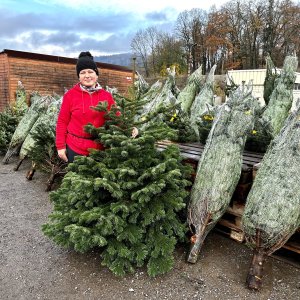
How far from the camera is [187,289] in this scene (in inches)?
102

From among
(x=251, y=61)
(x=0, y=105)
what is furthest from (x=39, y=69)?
(x=251, y=61)

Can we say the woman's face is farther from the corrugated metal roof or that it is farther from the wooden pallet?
the corrugated metal roof

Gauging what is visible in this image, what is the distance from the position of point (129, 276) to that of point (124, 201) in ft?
2.29

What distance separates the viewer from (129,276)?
2.75 metres

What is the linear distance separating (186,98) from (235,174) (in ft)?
16.3

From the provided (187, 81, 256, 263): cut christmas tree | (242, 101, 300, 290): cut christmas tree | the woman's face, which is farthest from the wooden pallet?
the woman's face

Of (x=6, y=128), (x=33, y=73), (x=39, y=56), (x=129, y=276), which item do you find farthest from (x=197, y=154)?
(x=39, y=56)

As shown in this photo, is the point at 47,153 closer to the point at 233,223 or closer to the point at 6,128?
the point at 6,128

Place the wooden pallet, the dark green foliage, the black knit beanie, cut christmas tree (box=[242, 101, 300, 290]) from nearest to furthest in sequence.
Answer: cut christmas tree (box=[242, 101, 300, 290]) → the black knit beanie → the wooden pallet → the dark green foliage

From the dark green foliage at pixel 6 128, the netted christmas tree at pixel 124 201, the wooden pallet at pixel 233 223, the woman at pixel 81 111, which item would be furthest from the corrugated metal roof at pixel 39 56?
the wooden pallet at pixel 233 223

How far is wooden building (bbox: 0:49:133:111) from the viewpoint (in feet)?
40.4

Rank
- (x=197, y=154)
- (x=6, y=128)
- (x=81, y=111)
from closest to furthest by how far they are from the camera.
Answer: (x=81, y=111)
(x=197, y=154)
(x=6, y=128)

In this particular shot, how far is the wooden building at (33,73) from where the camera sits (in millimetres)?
12320

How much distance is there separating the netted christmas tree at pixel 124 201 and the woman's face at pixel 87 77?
1.37ft
